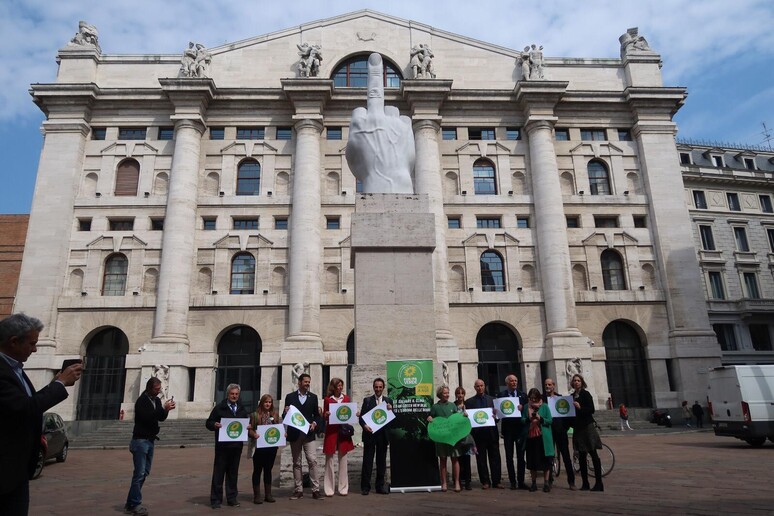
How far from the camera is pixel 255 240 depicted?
33.6 meters

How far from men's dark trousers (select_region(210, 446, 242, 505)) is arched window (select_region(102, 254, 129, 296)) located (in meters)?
26.3

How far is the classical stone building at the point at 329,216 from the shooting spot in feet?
103

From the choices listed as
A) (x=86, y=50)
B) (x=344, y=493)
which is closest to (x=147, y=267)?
(x=86, y=50)

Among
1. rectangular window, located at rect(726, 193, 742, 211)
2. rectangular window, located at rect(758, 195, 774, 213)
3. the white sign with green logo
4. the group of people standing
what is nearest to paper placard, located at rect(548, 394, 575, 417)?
the group of people standing

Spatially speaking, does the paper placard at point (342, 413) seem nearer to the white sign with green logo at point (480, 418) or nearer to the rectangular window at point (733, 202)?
the white sign with green logo at point (480, 418)

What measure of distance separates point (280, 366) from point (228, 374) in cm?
323

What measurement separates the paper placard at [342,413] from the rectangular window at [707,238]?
141ft

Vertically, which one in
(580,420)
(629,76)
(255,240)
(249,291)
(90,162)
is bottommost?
(580,420)

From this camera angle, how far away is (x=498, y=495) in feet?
30.7

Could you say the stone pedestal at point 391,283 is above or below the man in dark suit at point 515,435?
above

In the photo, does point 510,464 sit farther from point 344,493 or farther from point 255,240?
point 255,240

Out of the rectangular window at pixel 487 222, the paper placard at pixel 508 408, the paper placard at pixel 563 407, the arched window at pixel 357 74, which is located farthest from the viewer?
the arched window at pixel 357 74

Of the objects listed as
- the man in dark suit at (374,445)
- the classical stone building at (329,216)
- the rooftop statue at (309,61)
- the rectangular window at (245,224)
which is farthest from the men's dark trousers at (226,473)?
the rooftop statue at (309,61)

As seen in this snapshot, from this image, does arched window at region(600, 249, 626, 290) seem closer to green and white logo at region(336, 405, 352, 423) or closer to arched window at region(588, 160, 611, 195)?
arched window at region(588, 160, 611, 195)
